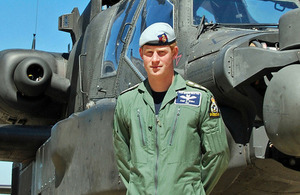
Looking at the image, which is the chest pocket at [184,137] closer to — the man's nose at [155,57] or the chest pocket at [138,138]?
the chest pocket at [138,138]

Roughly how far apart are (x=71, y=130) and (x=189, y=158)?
2.06 metres

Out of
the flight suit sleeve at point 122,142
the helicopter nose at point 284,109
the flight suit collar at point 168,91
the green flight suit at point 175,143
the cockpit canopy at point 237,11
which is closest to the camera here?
the green flight suit at point 175,143

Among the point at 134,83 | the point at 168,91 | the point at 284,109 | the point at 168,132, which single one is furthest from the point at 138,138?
the point at 134,83

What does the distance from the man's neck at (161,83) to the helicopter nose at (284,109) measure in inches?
27.1

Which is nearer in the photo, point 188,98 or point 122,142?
point 188,98

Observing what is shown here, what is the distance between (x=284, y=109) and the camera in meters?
3.07

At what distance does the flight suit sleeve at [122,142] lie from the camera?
2.76 meters

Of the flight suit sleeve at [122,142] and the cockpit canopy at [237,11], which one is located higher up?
the cockpit canopy at [237,11]

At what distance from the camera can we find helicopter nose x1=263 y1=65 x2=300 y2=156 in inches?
119

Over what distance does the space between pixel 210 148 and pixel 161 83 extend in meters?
0.36

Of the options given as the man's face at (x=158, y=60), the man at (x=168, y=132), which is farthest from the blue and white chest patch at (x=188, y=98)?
the man's face at (x=158, y=60)

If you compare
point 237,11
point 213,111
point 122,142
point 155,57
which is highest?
point 237,11

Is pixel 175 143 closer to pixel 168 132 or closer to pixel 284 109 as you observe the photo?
pixel 168 132

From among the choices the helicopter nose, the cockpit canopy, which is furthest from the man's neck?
the cockpit canopy
